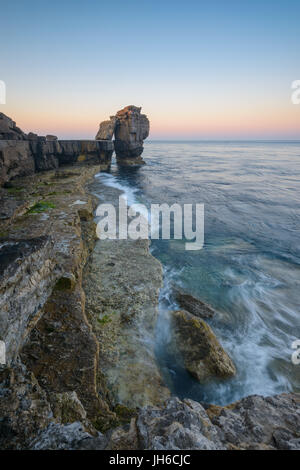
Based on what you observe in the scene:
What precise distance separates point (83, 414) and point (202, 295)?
5.82 meters

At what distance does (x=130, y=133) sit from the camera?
41.1 meters

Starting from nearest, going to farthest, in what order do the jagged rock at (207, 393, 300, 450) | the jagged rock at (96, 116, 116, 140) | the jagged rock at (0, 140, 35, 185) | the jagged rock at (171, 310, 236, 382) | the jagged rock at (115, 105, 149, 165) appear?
the jagged rock at (207, 393, 300, 450)
the jagged rock at (171, 310, 236, 382)
the jagged rock at (0, 140, 35, 185)
the jagged rock at (96, 116, 116, 140)
the jagged rock at (115, 105, 149, 165)

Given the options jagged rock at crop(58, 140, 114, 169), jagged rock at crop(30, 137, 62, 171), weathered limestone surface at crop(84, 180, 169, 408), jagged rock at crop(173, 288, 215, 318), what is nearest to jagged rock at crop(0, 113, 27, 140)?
jagged rock at crop(30, 137, 62, 171)

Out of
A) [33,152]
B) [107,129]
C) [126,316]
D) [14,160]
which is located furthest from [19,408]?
[107,129]

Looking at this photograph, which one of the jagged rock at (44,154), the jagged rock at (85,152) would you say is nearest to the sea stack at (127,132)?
the jagged rock at (85,152)

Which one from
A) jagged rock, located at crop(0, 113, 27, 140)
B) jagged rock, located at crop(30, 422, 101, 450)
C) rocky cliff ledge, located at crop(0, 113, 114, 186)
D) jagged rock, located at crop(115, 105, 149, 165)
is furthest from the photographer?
jagged rock, located at crop(115, 105, 149, 165)

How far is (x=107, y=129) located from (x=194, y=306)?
37.7 m

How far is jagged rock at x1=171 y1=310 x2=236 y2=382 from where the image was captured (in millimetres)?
4988

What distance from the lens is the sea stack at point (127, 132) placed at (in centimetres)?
3875

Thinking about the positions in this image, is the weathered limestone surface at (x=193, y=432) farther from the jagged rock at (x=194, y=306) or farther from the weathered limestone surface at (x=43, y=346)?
the jagged rock at (x=194, y=306)

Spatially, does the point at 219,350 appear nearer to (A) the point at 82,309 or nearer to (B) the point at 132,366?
(B) the point at 132,366

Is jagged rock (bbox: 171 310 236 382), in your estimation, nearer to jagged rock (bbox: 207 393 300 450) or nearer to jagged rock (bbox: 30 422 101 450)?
jagged rock (bbox: 207 393 300 450)

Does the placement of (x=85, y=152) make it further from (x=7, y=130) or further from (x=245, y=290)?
(x=245, y=290)
